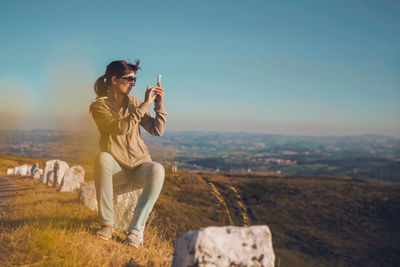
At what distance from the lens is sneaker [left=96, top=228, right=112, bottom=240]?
14.4 ft

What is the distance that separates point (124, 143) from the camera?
4637 mm

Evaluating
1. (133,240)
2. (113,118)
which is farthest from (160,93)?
(133,240)

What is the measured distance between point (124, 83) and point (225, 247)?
3206 millimetres

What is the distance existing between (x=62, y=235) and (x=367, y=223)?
51557 mm

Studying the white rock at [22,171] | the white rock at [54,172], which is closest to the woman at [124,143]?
the white rock at [54,172]

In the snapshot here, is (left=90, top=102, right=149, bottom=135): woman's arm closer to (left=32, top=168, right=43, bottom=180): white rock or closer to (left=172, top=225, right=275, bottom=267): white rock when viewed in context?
(left=172, top=225, right=275, bottom=267): white rock

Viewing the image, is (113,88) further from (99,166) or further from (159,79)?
(99,166)

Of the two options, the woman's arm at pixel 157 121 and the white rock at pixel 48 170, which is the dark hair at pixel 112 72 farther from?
the white rock at pixel 48 170

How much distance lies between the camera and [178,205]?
40.4 m

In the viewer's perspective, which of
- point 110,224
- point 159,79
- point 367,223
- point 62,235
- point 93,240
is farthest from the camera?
point 367,223

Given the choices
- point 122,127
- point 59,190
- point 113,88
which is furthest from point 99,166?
point 59,190

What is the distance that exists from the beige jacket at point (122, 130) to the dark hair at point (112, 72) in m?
0.25

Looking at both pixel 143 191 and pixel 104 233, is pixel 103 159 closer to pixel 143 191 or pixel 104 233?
pixel 143 191

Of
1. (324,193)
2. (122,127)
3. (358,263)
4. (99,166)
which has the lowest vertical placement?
(358,263)
